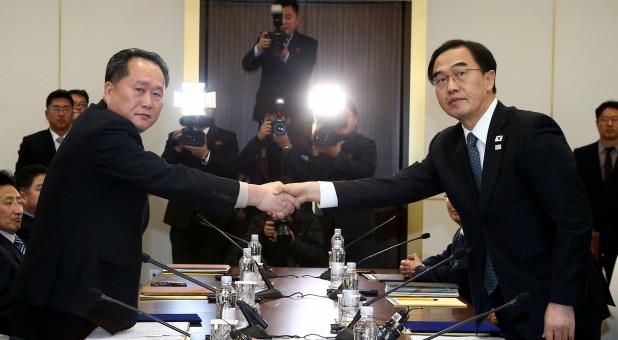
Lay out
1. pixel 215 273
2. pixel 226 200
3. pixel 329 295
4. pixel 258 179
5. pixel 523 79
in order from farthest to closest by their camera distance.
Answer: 1. pixel 523 79
2. pixel 258 179
3. pixel 215 273
4. pixel 329 295
5. pixel 226 200

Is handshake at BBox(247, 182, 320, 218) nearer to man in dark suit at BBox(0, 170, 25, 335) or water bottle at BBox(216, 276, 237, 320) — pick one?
water bottle at BBox(216, 276, 237, 320)

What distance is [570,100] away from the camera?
677 cm

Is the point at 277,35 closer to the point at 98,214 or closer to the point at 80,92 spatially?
the point at 80,92

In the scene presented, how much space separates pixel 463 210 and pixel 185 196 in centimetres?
95

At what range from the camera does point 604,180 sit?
599 centimetres

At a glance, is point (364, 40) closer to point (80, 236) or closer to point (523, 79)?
point (523, 79)

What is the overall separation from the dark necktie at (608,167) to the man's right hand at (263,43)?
8.98 ft

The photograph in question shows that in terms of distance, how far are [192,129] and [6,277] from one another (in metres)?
2.49

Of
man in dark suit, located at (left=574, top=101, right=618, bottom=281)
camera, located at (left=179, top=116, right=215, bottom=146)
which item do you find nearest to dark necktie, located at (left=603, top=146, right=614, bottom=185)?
man in dark suit, located at (left=574, top=101, right=618, bottom=281)

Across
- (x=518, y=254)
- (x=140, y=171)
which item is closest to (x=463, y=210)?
(x=518, y=254)

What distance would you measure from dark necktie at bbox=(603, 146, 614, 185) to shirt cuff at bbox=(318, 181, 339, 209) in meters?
3.45

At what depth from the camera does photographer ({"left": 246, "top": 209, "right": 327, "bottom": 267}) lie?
17.4 feet

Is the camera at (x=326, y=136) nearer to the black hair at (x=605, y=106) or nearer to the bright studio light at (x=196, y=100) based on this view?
the bright studio light at (x=196, y=100)

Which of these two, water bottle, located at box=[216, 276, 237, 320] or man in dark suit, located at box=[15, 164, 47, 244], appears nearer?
water bottle, located at box=[216, 276, 237, 320]
